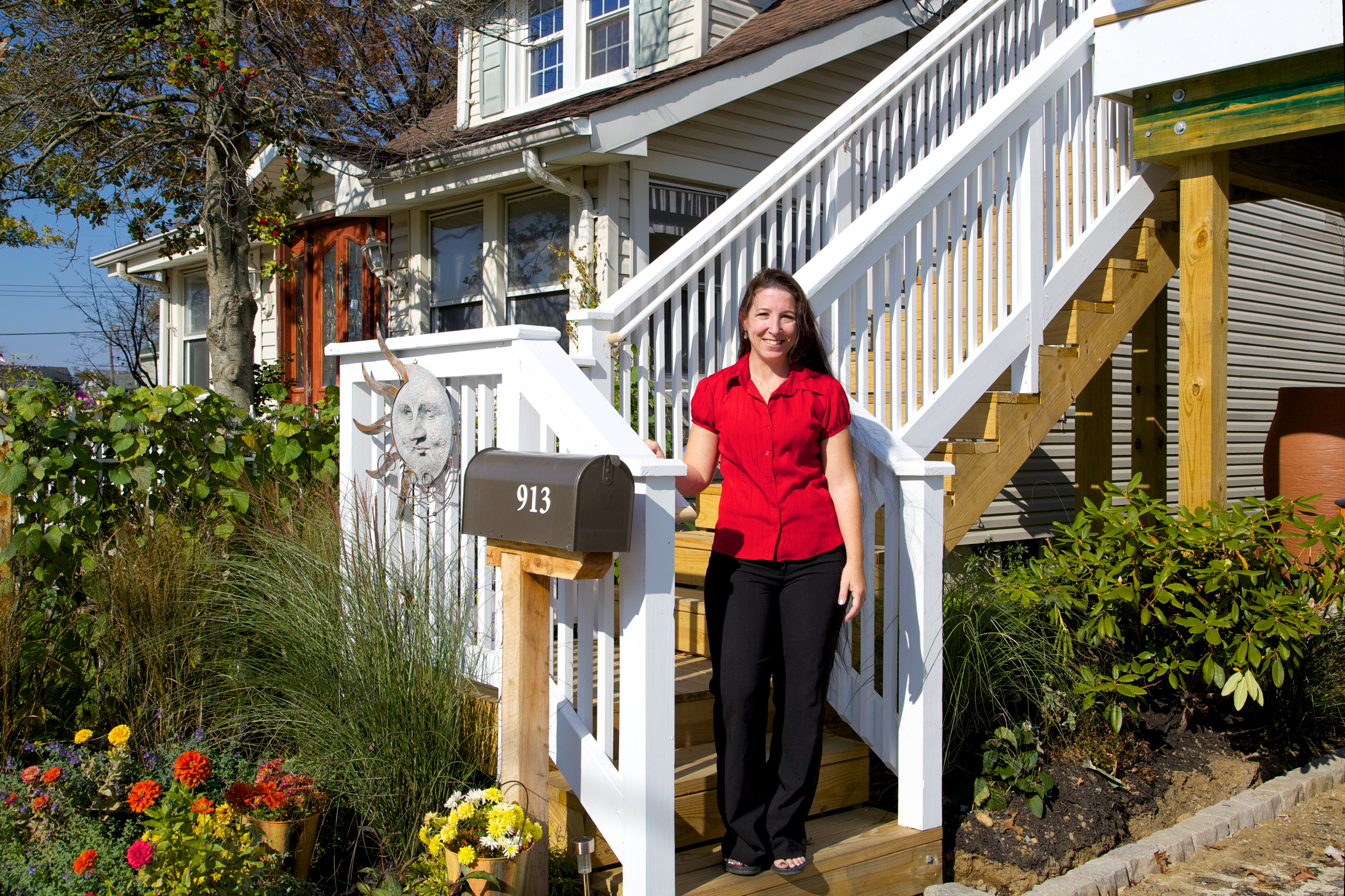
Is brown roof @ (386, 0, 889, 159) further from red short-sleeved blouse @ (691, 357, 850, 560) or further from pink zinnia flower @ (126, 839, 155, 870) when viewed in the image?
pink zinnia flower @ (126, 839, 155, 870)

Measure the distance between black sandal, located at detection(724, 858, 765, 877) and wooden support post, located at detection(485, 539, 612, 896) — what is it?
0.49m

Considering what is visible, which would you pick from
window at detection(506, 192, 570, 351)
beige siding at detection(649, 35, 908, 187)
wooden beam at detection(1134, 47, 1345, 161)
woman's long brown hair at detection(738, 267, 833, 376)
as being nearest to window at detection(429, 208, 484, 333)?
window at detection(506, 192, 570, 351)

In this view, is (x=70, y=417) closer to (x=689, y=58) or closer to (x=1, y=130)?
(x=1, y=130)

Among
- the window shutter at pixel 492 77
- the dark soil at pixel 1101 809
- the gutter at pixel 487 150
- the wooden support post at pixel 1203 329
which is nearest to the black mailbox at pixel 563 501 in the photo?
the dark soil at pixel 1101 809

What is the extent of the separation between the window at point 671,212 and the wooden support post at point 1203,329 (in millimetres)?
3983

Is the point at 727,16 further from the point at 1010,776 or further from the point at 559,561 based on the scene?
the point at 559,561

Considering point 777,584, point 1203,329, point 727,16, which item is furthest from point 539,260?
point 777,584

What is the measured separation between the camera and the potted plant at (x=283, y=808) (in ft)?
8.76

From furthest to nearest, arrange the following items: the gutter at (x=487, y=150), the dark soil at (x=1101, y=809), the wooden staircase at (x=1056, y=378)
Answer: the gutter at (x=487, y=150) → the wooden staircase at (x=1056, y=378) → the dark soil at (x=1101, y=809)

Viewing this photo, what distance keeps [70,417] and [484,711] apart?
7.70 ft

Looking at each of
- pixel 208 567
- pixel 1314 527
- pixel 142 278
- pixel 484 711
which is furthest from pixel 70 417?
pixel 142 278

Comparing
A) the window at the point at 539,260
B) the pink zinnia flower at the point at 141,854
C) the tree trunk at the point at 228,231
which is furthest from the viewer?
the window at the point at 539,260

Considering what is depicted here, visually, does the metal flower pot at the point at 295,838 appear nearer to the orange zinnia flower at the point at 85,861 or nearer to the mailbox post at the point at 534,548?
the orange zinnia flower at the point at 85,861

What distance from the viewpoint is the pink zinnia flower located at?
90.7 inches
